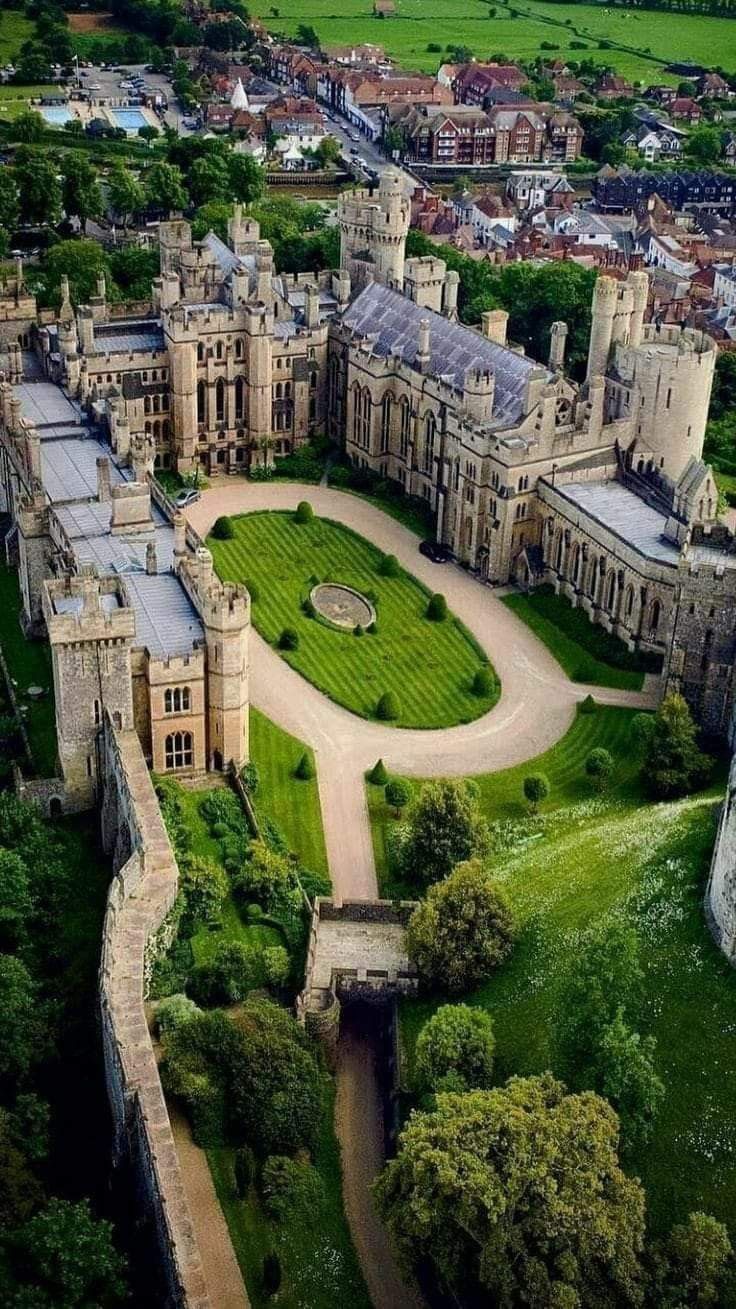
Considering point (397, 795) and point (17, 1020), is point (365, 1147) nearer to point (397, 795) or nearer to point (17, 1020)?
point (17, 1020)

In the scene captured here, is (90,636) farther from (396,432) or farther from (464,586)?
(396,432)

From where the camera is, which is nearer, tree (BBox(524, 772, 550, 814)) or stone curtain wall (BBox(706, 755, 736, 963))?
stone curtain wall (BBox(706, 755, 736, 963))

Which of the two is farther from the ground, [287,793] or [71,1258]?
[71,1258]

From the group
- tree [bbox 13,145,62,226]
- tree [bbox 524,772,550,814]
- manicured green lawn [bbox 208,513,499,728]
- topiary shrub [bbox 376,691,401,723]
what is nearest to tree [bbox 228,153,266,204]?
tree [bbox 13,145,62,226]

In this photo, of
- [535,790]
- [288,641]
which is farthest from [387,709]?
[535,790]

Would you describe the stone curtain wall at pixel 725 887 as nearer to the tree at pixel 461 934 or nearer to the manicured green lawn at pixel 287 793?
the tree at pixel 461 934

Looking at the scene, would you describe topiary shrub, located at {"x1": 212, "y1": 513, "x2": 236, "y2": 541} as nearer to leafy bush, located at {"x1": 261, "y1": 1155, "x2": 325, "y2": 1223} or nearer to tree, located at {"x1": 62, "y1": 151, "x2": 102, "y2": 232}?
leafy bush, located at {"x1": 261, "y1": 1155, "x2": 325, "y2": 1223}

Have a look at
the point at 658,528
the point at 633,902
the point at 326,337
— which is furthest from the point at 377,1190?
the point at 326,337
